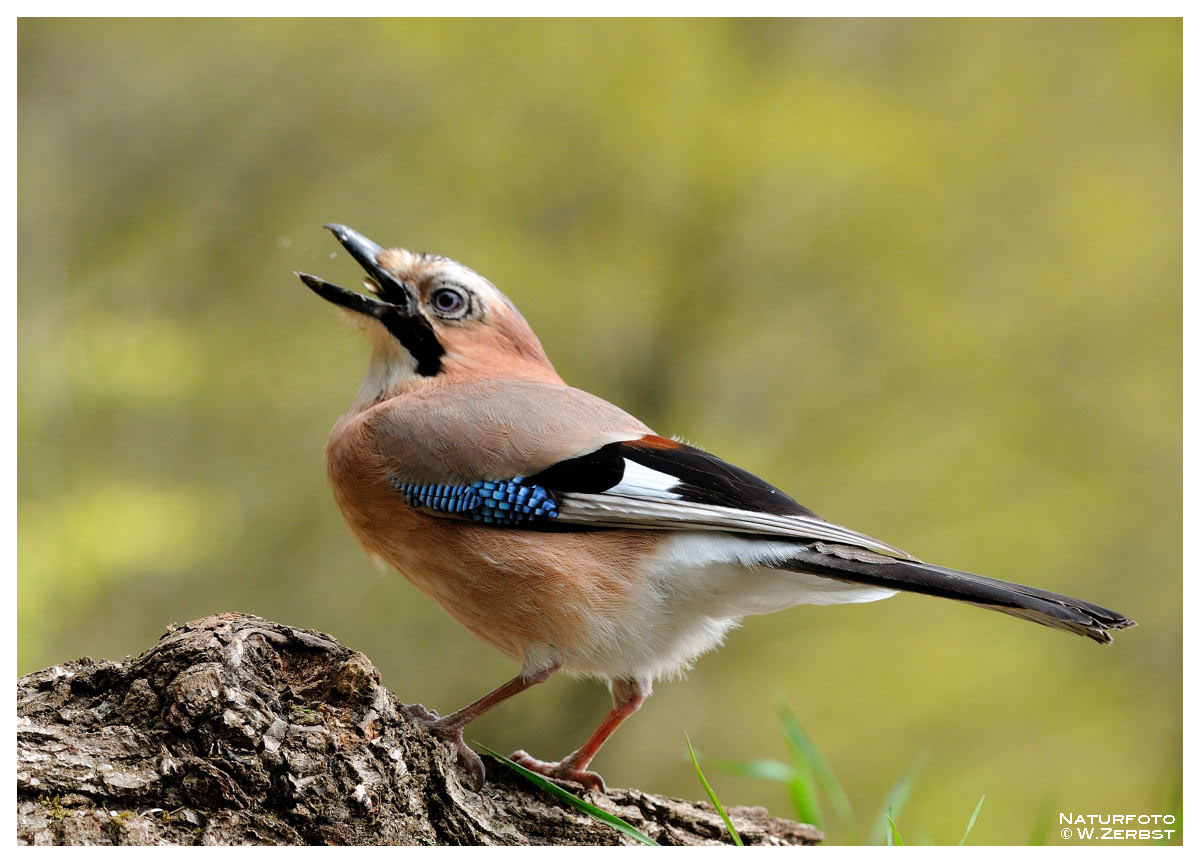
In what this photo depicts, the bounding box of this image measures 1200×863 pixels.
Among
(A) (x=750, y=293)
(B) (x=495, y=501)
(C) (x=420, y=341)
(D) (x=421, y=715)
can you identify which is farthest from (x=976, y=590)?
(A) (x=750, y=293)

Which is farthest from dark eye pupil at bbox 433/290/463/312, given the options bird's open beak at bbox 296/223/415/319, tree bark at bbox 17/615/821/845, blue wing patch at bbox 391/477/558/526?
tree bark at bbox 17/615/821/845

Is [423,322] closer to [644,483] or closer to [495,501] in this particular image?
[495,501]

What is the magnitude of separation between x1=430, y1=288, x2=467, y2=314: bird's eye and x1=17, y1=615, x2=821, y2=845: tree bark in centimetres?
156

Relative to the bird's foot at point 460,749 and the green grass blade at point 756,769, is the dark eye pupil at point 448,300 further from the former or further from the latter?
the green grass blade at point 756,769

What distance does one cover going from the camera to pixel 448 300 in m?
4.19

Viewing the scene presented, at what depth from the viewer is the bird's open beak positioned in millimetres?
3975

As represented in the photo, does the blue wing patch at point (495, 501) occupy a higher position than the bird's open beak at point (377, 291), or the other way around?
the bird's open beak at point (377, 291)

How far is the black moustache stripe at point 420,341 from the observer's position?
4.11 meters

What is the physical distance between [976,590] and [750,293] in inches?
224

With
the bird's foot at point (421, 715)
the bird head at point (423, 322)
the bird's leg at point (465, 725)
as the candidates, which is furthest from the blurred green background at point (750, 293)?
the bird's leg at point (465, 725)

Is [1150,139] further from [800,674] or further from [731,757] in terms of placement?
[731,757]

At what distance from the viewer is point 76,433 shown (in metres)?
7.54

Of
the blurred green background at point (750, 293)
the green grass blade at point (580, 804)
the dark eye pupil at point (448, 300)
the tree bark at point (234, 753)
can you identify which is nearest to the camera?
the tree bark at point (234, 753)

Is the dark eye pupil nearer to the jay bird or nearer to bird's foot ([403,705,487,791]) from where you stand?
the jay bird
